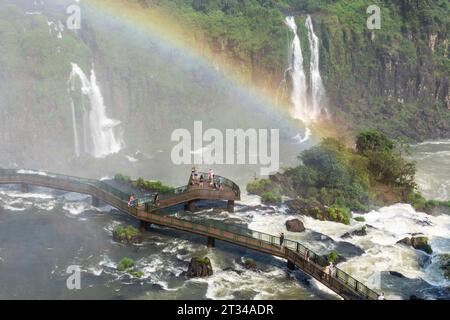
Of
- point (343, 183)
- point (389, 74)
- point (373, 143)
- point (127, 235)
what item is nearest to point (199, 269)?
point (127, 235)

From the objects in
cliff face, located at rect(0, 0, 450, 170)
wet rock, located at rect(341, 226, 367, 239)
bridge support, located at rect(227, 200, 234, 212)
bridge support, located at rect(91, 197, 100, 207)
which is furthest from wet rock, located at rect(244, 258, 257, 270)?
cliff face, located at rect(0, 0, 450, 170)

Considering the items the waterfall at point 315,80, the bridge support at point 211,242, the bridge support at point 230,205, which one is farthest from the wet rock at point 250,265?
the waterfall at point 315,80

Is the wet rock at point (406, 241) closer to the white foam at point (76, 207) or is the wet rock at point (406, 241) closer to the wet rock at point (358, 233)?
the wet rock at point (358, 233)

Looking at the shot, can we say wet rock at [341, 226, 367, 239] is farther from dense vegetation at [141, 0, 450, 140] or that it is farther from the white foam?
dense vegetation at [141, 0, 450, 140]

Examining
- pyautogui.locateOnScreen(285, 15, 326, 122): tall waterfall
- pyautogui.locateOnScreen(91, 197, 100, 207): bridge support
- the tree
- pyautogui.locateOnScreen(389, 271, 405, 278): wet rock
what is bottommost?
pyautogui.locateOnScreen(389, 271, 405, 278): wet rock
